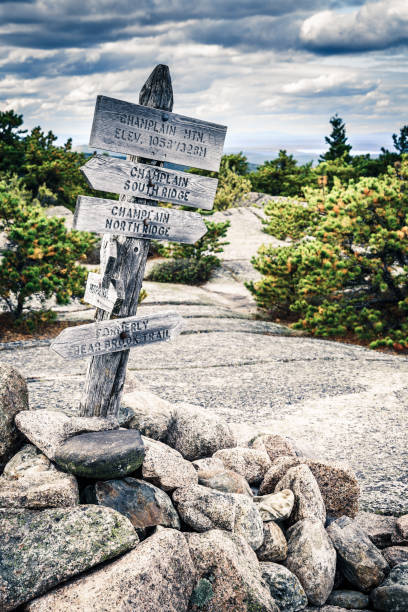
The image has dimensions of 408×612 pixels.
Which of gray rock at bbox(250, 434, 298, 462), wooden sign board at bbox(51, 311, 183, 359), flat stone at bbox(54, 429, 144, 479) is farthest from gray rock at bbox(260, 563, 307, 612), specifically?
wooden sign board at bbox(51, 311, 183, 359)

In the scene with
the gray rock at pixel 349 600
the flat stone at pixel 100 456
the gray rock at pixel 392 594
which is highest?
the flat stone at pixel 100 456

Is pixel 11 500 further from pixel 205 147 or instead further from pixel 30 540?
pixel 205 147

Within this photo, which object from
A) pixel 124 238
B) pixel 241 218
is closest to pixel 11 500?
pixel 124 238

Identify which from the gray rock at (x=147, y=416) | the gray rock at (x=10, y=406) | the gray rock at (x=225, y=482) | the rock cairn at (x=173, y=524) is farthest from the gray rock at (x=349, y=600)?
the gray rock at (x=10, y=406)

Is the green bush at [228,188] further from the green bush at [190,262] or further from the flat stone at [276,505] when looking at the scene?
the flat stone at [276,505]

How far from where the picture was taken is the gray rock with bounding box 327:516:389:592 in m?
4.51

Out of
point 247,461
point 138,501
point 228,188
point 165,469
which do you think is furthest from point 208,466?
point 228,188

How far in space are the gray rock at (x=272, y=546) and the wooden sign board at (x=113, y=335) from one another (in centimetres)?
186

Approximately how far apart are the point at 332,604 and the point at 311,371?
5702mm

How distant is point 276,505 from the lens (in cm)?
470

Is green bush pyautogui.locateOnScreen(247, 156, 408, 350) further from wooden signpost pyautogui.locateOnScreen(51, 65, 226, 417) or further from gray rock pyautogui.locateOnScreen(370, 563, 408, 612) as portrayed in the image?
gray rock pyautogui.locateOnScreen(370, 563, 408, 612)

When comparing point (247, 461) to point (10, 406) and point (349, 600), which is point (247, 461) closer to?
point (349, 600)

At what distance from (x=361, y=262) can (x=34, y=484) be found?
1051 cm

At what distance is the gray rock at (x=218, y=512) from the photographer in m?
4.16
